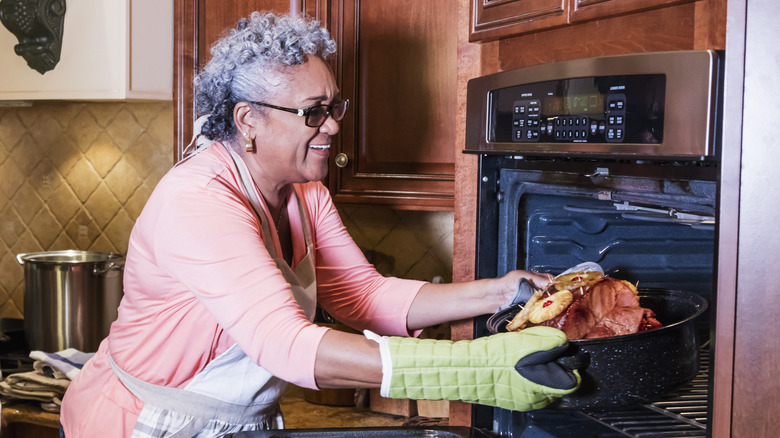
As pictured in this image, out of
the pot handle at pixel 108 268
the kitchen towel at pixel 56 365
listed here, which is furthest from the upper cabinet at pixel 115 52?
the kitchen towel at pixel 56 365

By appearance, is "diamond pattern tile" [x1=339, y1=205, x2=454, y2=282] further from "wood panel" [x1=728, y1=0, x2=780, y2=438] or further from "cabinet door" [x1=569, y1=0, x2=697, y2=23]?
"wood panel" [x1=728, y1=0, x2=780, y2=438]

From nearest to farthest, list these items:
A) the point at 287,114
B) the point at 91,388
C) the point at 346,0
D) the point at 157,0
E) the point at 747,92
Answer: the point at 747,92 → the point at 287,114 → the point at 91,388 → the point at 346,0 → the point at 157,0

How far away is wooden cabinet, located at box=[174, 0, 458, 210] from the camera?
1723mm

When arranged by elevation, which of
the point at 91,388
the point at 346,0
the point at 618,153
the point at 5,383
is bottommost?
the point at 5,383

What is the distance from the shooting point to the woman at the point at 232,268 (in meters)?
1.06

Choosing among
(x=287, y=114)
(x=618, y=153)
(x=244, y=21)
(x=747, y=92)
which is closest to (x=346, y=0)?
(x=244, y=21)

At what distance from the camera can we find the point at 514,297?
1.11 m

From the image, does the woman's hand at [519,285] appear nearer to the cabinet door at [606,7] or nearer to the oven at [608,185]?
the oven at [608,185]

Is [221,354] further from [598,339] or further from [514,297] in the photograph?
[598,339]

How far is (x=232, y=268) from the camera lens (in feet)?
3.37

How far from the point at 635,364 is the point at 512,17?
1.55ft

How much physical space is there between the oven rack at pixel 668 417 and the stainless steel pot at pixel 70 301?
1.56 m

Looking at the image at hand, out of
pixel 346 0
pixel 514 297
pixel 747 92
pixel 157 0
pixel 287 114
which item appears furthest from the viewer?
pixel 157 0

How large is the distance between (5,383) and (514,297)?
142cm
